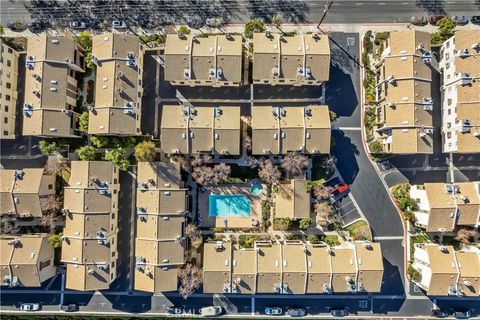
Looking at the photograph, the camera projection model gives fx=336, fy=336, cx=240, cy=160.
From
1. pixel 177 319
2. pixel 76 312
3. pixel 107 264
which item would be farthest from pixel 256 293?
pixel 76 312

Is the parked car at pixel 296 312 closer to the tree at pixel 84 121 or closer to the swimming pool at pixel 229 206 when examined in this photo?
the swimming pool at pixel 229 206

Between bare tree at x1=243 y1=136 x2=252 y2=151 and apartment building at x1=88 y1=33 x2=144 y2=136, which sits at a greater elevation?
apartment building at x1=88 y1=33 x2=144 y2=136

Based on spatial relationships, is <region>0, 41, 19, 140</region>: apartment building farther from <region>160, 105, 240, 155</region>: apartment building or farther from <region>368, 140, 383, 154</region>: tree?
<region>368, 140, 383, 154</region>: tree

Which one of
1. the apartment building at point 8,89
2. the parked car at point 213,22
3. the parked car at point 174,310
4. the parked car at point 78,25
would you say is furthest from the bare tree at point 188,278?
the parked car at point 78,25

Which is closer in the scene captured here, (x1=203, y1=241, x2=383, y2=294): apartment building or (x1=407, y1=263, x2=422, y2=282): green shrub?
(x1=203, y1=241, x2=383, y2=294): apartment building

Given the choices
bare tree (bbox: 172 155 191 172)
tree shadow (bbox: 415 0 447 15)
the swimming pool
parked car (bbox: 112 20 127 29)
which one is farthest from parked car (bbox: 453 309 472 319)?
parked car (bbox: 112 20 127 29)
